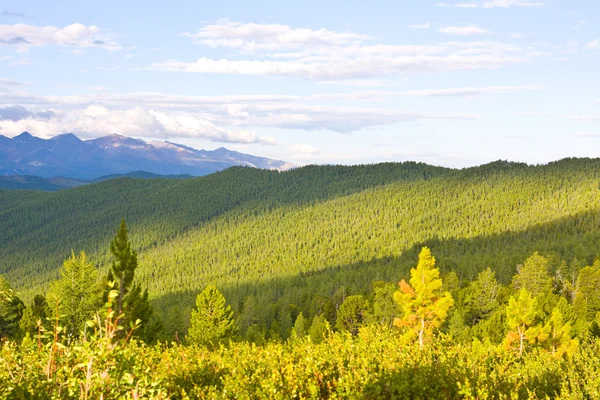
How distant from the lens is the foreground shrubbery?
9.39 meters

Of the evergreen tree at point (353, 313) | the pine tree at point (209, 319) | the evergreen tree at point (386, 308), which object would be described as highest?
the pine tree at point (209, 319)

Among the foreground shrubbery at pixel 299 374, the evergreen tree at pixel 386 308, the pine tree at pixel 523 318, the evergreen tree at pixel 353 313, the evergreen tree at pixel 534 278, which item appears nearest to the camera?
the foreground shrubbery at pixel 299 374

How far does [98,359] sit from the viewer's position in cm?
855

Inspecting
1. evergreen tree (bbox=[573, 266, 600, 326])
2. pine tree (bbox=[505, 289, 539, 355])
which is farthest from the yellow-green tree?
evergreen tree (bbox=[573, 266, 600, 326])

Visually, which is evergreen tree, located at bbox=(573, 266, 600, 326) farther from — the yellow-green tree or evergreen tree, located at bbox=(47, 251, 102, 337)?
evergreen tree, located at bbox=(47, 251, 102, 337)

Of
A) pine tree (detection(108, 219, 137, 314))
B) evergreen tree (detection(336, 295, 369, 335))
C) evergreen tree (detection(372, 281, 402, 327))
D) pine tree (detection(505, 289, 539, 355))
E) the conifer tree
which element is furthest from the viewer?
evergreen tree (detection(336, 295, 369, 335))

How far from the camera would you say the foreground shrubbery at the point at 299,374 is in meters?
9.39

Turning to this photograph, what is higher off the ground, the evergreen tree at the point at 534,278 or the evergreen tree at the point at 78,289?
the evergreen tree at the point at 78,289

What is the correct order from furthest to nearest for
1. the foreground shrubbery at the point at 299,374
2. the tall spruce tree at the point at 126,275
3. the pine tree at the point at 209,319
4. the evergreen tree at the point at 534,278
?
the evergreen tree at the point at 534,278 → the pine tree at the point at 209,319 → the tall spruce tree at the point at 126,275 → the foreground shrubbery at the point at 299,374

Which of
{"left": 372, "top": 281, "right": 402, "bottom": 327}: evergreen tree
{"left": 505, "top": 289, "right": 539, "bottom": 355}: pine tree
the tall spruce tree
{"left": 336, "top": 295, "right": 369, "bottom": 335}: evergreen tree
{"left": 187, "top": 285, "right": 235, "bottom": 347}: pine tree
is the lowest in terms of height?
{"left": 336, "top": 295, "right": 369, "bottom": 335}: evergreen tree

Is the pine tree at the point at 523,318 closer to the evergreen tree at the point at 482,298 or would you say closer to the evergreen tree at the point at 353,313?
the evergreen tree at the point at 482,298

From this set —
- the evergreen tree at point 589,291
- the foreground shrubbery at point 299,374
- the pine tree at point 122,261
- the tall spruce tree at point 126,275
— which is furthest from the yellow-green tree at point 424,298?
the foreground shrubbery at point 299,374

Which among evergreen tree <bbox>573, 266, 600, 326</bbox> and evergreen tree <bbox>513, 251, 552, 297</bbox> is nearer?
evergreen tree <bbox>573, 266, 600, 326</bbox>

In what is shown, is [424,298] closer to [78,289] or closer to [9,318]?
[78,289]
